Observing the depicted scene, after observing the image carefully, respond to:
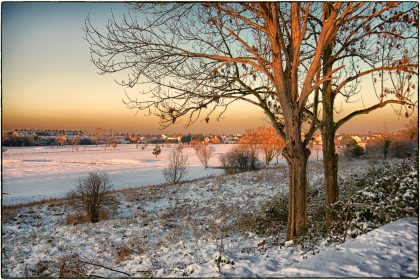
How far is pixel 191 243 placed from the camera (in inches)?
364

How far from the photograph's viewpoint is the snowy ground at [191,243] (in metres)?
4.69

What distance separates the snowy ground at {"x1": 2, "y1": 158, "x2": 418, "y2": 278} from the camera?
4.69m

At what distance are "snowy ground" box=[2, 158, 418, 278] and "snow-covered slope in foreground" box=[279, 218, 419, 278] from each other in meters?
0.01

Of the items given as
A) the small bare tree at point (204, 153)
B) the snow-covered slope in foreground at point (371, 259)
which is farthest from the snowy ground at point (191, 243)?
the small bare tree at point (204, 153)

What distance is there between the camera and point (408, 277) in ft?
13.7

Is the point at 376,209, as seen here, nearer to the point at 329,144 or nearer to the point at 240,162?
the point at 329,144

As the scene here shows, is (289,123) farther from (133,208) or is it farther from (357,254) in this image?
(133,208)

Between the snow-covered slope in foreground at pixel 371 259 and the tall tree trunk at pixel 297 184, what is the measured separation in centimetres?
172

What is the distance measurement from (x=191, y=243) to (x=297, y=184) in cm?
394

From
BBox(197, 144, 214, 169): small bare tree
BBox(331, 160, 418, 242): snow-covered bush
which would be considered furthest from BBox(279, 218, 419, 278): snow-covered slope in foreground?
BBox(197, 144, 214, 169): small bare tree

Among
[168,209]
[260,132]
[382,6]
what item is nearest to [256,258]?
[382,6]

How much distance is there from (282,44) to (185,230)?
A: 8280 millimetres

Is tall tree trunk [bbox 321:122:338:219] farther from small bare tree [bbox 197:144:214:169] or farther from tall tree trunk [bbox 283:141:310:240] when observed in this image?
small bare tree [bbox 197:144:214:169]

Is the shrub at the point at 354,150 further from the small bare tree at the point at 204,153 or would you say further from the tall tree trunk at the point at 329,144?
the small bare tree at the point at 204,153
